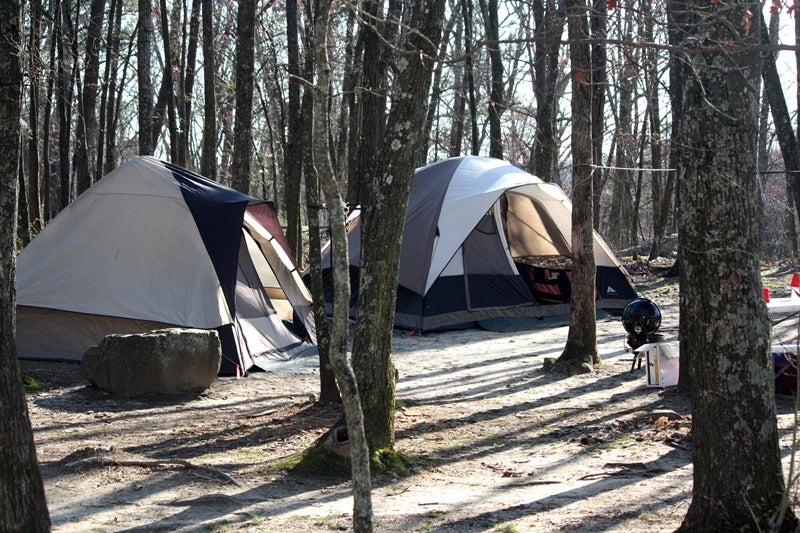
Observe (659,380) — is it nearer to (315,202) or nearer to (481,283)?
(315,202)

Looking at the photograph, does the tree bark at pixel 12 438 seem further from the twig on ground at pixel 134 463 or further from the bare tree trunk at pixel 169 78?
the bare tree trunk at pixel 169 78

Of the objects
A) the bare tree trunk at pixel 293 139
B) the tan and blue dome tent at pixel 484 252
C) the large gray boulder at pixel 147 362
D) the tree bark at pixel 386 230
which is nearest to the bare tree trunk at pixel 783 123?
the tan and blue dome tent at pixel 484 252

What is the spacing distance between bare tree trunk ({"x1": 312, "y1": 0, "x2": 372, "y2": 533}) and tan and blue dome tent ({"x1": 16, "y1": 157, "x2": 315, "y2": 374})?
5.89 metres

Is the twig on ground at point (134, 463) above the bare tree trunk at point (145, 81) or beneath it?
beneath

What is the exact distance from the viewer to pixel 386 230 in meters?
5.95

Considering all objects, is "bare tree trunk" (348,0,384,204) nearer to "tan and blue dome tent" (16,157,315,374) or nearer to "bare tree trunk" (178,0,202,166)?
"tan and blue dome tent" (16,157,315,374)

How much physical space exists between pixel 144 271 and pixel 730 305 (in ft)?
23.9

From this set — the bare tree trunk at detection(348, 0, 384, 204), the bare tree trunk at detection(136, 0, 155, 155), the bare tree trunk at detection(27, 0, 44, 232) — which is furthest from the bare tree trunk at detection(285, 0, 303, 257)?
the bare tree trunk at detection(27, 0, 44, 232)

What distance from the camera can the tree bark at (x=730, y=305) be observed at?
13.0 feet

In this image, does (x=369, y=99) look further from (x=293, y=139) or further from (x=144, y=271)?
(x=293, y=139)

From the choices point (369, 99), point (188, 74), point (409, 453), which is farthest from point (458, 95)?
point (409, 453)

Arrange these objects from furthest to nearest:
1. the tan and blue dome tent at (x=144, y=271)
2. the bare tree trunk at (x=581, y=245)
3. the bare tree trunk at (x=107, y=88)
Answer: the bare tree trunk at (x=107, y=88) → the tan and blue dome tent at (x=144, y=271) → the bare tree trunk at (x=581, y=245)

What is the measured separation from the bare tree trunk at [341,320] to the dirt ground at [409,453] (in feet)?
3.56

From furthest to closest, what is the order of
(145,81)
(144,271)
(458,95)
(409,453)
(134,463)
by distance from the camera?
(458,95)
(145,81)
(144,271)
(409,453)
(134,463)
